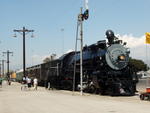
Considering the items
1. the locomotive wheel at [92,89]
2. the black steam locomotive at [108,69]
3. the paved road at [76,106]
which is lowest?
the paved road at [76,106]

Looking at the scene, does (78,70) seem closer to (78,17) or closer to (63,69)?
(63,69)

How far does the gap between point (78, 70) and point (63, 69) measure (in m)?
3.06

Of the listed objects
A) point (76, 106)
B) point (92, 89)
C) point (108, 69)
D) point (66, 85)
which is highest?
point (108, 69)

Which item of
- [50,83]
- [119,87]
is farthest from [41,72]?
[119,87]

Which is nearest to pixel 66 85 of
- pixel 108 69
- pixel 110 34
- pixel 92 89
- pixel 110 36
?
pixel 92 89

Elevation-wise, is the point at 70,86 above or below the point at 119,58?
below

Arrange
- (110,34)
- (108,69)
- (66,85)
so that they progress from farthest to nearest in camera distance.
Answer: (66,85), (110,34), (108,69)

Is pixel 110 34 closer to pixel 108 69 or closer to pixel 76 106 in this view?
pixel 108 69

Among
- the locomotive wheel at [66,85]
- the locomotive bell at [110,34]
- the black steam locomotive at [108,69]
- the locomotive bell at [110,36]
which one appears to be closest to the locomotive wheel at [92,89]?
the black steam locomotive at [108,69]

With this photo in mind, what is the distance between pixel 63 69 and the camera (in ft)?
116

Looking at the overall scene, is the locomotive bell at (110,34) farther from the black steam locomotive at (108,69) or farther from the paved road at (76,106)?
the paved road at (76,106)

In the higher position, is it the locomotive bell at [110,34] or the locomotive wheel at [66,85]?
the locomotive bell at [110,34]

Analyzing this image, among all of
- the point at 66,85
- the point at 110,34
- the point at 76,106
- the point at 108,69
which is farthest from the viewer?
the point at 66,85

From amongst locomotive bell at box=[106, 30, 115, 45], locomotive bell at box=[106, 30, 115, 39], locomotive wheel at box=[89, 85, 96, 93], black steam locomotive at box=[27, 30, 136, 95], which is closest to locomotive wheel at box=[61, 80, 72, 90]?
black steam locomotive at box=[27, 30, 136, 95]
